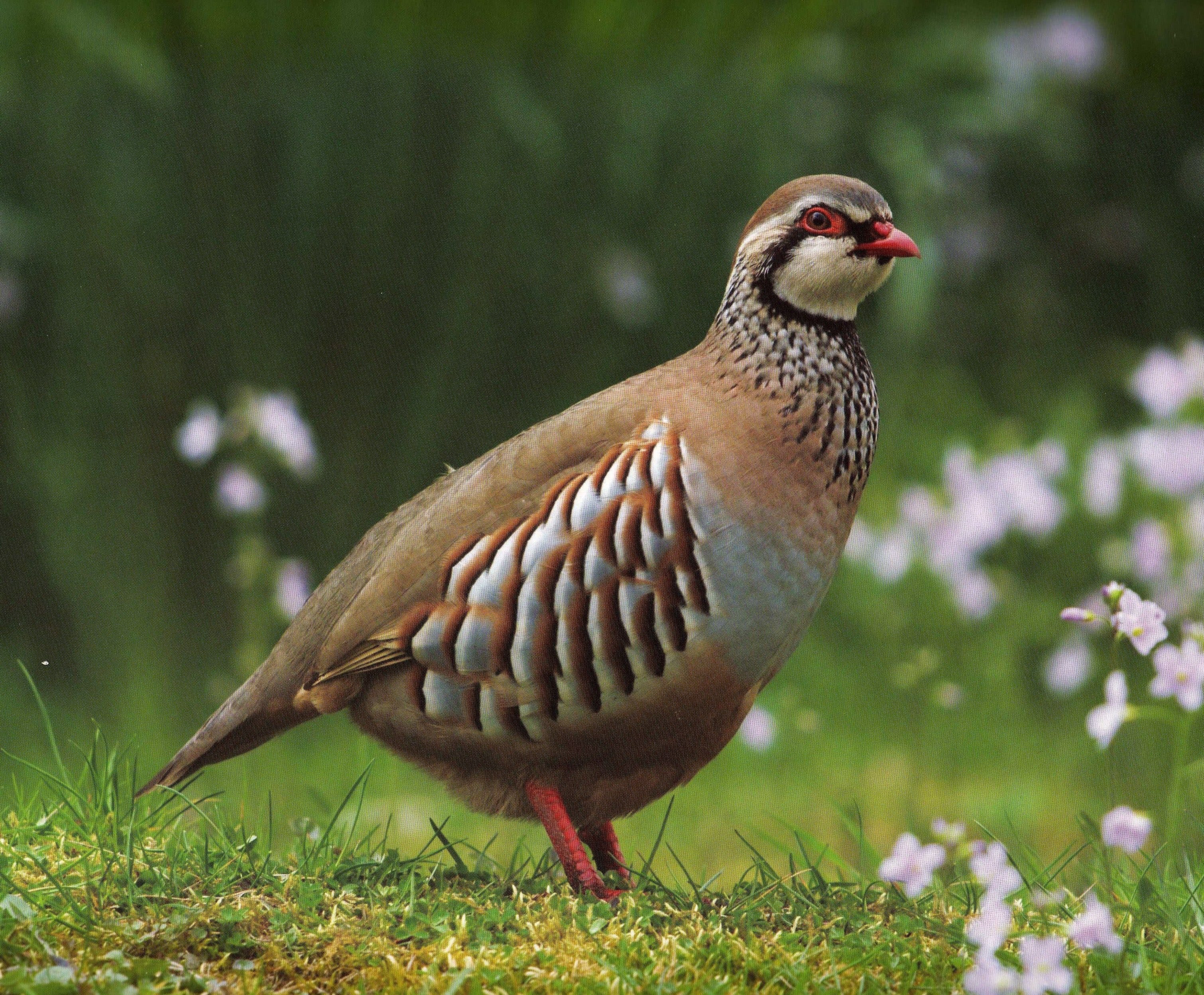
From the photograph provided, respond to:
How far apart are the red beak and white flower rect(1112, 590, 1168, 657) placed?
3.33 ft

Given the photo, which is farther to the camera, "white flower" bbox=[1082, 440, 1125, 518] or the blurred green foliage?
the blurred green foliage

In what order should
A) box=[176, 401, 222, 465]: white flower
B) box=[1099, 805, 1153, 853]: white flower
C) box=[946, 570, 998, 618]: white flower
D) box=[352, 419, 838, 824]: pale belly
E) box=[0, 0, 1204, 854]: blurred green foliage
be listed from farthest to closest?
box=[0, 0, 1204, 854]: blurred green foliage < box=[946, 570, 998, 618]: white flower < box=[176, 401, 222, 465]: white flower < box=[352, 419, 838, 824]: pale belly < box=[1099, 805, 1153, 853]: white flower

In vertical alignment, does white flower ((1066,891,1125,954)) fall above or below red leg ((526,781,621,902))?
above

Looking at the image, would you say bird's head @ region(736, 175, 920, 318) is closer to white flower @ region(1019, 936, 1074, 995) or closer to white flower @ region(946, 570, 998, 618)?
white flower @ region(1019, 936, 1074, 995)

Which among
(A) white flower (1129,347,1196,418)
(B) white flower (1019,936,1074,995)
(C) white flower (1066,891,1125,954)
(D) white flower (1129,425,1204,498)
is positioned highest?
(A) white flower (1129,347,1196,418)

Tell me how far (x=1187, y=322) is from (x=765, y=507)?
5.93 meters

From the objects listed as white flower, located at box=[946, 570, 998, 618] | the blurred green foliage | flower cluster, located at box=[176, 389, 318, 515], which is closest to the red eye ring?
flower cluster, located at box=[176, 389, 318, 515]

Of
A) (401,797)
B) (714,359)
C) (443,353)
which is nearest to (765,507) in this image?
(714,359)

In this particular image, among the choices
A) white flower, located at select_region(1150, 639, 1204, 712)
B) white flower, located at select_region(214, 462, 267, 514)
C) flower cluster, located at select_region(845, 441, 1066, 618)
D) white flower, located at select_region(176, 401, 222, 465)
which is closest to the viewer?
white flower, located at select_region(1150, 639, 1204, 712)

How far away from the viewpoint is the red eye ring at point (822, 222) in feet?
11.9

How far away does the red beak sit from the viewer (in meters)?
3.59

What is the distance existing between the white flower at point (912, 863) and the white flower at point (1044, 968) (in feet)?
1.27

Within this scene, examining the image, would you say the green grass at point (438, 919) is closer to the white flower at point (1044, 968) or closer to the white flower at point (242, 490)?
the white flower at point (1044, 968)

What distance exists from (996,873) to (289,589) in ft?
8.40
